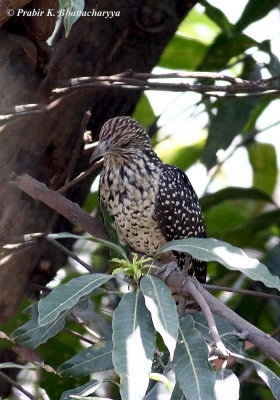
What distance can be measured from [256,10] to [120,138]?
116 centimetres

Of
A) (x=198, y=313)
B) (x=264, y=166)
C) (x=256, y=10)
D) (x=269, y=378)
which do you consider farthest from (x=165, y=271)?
(x=264, y=166)

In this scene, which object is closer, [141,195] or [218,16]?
[141,195]

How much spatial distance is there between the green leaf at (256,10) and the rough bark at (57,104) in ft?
1.41

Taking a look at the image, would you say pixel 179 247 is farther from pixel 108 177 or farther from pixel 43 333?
pixel 108 177

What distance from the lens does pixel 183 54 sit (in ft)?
18.5

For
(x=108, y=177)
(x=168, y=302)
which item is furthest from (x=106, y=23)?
(x=168, y=302)

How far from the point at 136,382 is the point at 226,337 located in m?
0.66

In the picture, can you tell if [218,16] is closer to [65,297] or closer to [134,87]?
[134,87]

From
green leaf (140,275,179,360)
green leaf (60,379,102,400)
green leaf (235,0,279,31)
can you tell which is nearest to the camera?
green leaf (140,275,179,360)

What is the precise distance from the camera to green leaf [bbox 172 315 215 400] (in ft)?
8.16

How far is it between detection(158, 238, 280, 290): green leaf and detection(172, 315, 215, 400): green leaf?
230 millimetres

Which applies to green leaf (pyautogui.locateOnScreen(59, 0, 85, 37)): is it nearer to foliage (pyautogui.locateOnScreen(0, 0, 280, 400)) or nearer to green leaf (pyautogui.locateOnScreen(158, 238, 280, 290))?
foliage (pyautogui.locateOnScreen(0, 0, 280, 400))

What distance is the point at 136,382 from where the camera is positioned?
242 centimetres

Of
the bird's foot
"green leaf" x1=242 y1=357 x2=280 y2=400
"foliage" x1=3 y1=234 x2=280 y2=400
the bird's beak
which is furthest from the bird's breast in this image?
"green leaf" x1=242 y1=357 x2=280 y2=400
